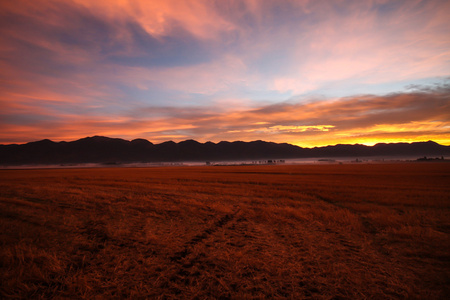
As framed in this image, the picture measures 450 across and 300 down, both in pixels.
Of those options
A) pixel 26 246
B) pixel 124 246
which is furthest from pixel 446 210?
pixel 26 246

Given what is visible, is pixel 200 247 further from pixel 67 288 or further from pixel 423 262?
pixel 423 262

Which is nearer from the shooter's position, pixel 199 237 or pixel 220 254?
pixel 220 254

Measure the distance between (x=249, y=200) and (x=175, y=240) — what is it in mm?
8242

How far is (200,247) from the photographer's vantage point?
6652mm

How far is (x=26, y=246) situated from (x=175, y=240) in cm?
419

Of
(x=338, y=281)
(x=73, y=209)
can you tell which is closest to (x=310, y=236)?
(x=338, y=281)

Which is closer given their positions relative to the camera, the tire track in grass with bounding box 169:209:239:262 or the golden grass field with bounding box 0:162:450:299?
the golden grass field with bounding box 0:162:450:299

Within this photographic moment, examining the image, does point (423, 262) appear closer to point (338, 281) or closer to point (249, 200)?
point (338, 281)

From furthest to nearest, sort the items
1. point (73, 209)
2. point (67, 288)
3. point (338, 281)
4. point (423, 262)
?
point (73, 209) → point (423, 262) → point (338, 281) → point (67, 288)

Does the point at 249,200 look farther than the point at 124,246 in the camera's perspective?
Yes

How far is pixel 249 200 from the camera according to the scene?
48.1ft

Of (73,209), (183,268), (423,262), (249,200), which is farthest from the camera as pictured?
(249,200)

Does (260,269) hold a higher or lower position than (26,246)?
lower

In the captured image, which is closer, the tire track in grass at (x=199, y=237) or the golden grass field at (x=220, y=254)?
the golden grass field at (x=220, y=254)
